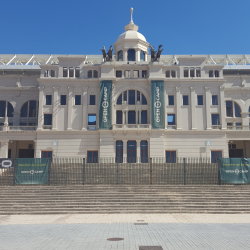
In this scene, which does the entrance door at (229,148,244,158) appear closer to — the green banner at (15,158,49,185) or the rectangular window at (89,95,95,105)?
the rectangular window at (89,95,95,105)

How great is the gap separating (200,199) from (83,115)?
30.7 meters

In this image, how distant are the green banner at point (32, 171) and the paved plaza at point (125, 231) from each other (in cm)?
614

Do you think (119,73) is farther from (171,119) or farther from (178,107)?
(171,119)

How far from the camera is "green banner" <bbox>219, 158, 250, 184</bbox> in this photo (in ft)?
88.8

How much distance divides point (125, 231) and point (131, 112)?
120 feet

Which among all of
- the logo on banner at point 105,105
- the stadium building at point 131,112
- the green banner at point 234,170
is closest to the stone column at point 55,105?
the stadium building at point 131,112

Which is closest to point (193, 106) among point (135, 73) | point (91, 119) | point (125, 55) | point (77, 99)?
point (135, 73)

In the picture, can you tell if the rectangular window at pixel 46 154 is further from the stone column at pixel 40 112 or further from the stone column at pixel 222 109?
the stone column at pixel 222 109

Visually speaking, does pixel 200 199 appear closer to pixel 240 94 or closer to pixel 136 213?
pixel 136 213

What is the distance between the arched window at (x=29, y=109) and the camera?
55031mm

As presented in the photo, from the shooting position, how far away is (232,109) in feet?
179

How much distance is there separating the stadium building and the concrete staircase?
2204 cm

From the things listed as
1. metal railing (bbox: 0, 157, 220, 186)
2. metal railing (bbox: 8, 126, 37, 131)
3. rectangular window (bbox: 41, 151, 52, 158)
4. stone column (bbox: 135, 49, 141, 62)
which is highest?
stone column (bbox: 135, 49, 141, 62)

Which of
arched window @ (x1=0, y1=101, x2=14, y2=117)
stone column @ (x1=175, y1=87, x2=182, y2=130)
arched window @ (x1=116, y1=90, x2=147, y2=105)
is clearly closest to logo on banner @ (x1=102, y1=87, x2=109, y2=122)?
arched window @ (x1=116, y1=90, x2=147, y2=105)
